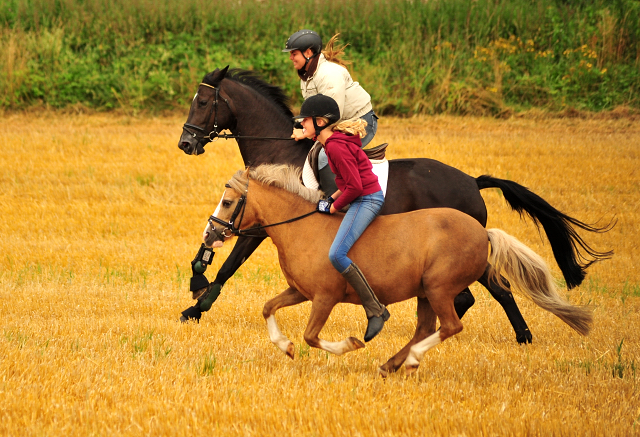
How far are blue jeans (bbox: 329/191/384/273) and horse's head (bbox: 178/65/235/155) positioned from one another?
252 cm

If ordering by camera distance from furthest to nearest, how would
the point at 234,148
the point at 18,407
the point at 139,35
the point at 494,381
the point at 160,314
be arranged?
the point at 139,35 → the point at 234,148 → the point at 160,314 → the point at 494,381 → the point at 18,407

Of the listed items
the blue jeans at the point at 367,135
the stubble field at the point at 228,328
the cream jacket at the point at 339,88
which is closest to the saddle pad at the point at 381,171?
the blue jeans at the point at 367,135

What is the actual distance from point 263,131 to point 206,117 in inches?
25.3

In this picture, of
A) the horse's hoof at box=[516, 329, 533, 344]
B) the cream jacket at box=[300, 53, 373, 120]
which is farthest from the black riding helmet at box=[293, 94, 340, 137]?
the horse's hoof at box=[516, 329, 533, 344]

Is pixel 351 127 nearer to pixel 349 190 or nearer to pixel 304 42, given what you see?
pixel 349 190

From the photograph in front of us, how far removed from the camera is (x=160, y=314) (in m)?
7.30

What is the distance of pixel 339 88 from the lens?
623 cm

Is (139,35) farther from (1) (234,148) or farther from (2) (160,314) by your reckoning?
(2) (160,314)

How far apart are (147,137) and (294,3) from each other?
7.51 m

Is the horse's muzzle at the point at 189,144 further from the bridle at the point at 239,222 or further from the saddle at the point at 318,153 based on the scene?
the bridle at the point at 239,222

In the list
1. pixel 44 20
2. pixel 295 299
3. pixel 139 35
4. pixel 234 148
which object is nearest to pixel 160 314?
pixel 295 299

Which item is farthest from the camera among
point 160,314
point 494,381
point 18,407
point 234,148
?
point 234,148

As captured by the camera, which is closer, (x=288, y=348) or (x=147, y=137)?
(x=288, y=348)

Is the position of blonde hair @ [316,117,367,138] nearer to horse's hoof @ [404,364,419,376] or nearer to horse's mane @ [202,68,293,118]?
horse's hoof @ [404,364,419,376]
